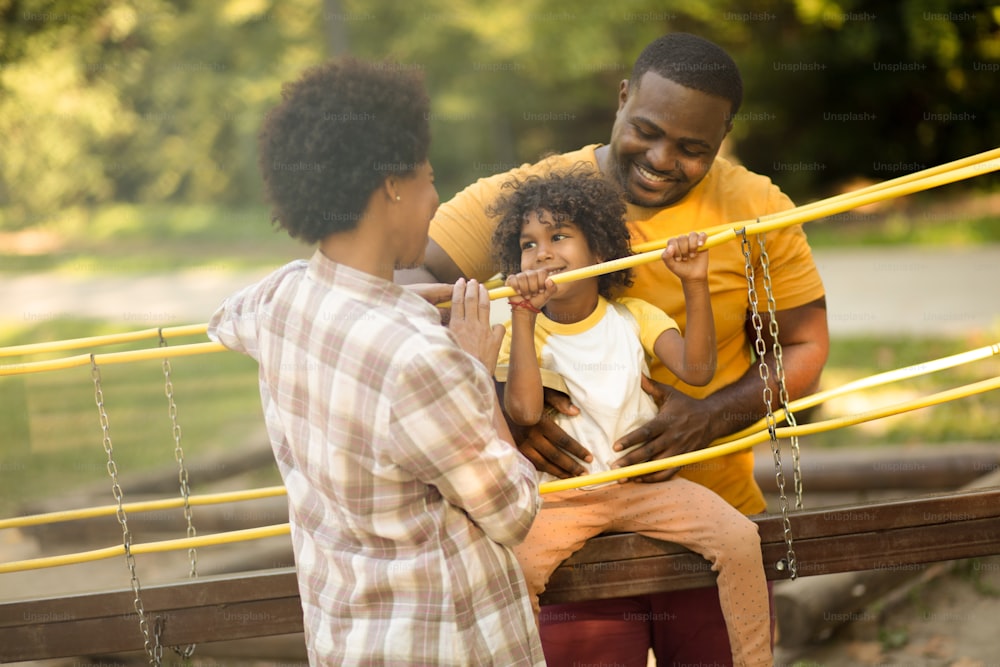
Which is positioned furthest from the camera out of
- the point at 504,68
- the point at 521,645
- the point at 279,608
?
the point at 504,68

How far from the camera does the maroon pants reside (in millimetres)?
2766

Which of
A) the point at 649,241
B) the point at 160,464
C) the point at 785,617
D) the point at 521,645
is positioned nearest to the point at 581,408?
the point at 649,241

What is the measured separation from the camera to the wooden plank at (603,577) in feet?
8.77

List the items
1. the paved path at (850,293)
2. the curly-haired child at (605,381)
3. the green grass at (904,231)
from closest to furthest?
the curly-haired child at (605,381)
the paved path at (850,293)
the green grass at (904,231)

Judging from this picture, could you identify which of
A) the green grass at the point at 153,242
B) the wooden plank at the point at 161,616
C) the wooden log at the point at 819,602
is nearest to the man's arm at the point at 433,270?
the wooden plank at the point at 161,616

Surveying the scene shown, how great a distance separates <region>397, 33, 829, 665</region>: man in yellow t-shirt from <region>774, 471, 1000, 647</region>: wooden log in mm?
1555

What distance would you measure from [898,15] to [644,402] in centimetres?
1484

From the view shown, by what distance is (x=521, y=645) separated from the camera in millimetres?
2088

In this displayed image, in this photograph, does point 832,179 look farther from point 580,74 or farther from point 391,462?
point 391,462

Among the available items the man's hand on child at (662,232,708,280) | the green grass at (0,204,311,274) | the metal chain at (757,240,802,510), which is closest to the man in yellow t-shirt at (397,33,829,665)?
the metal chain at (757,240,802,510)

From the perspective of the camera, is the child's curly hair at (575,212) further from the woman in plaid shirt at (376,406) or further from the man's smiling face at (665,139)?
the woman in plaid shirt at (376,406)

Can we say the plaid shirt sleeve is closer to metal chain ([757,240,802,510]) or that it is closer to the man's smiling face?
metal chain ([757,240,802,510])

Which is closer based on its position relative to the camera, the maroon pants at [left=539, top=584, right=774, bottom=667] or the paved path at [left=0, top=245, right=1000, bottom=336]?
the maroon pants at [left=539, top=584, right=774, bottom=667]

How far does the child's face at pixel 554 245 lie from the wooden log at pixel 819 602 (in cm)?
220
